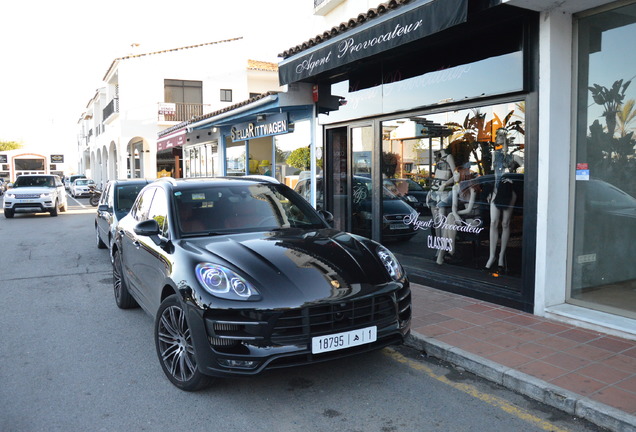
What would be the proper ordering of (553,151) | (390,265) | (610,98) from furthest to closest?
(553,151)
(610,98)
(390,265)

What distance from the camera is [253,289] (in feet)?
11.2

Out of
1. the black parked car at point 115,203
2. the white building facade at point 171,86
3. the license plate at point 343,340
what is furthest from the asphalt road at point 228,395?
the white building facade at point 171,86

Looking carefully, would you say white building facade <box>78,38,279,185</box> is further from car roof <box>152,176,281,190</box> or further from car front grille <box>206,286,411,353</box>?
car front grille <box>206,286,411,353</box>

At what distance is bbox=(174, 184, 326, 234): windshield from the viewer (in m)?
4.49

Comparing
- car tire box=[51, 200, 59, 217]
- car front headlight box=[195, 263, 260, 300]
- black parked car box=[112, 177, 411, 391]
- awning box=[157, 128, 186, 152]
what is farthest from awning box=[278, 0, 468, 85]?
car tire box=[51, 200, 59, 217]

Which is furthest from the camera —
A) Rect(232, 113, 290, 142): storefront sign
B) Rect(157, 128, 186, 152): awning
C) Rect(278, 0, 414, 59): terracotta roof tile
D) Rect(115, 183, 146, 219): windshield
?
Rect(157, 128, 186, 152): awning

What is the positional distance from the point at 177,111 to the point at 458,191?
26016 mm

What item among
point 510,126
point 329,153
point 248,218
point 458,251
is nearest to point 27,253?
point 329,153

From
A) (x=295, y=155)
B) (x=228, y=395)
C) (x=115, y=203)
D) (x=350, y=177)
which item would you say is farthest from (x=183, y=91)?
(x=228, y=395)

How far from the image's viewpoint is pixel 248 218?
4.66 metres

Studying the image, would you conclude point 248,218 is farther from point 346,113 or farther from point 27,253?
point 27,253

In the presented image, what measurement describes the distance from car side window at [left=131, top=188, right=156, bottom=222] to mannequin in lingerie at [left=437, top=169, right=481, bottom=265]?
153 inches

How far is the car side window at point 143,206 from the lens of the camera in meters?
5.34

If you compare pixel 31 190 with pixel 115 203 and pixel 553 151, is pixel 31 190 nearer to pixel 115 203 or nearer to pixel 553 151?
pixel 115 203
